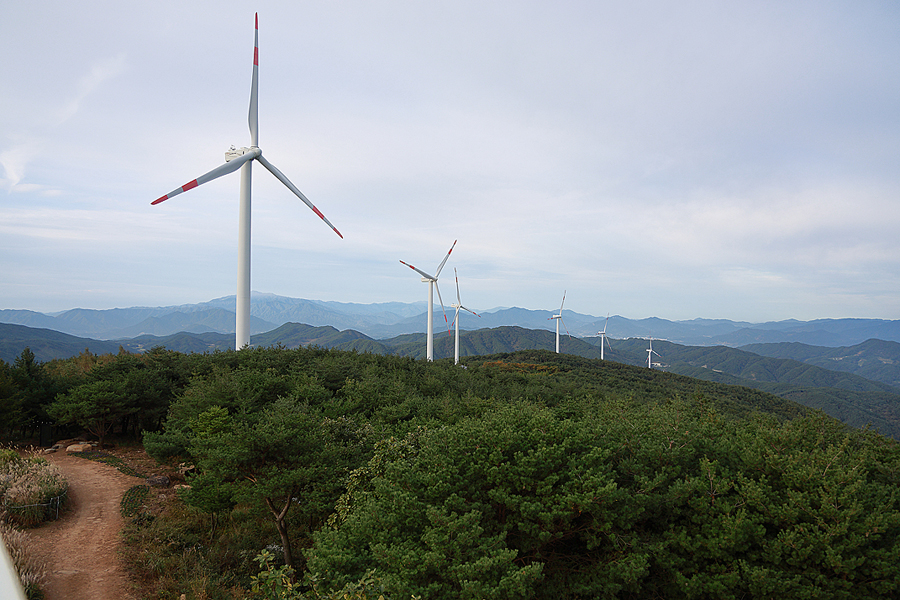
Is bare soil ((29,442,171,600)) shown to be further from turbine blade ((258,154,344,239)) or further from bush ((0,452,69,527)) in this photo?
turbine blade ((258,154,344,239))

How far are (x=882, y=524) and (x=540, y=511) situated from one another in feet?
27.9

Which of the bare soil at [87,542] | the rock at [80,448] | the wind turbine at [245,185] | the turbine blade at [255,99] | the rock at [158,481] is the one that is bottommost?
the rock at [158,481]

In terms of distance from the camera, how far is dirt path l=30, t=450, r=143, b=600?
500 inches

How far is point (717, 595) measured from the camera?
1216cm

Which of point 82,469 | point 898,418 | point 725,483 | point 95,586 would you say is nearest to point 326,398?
point 82,469

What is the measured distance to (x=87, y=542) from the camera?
15062mm

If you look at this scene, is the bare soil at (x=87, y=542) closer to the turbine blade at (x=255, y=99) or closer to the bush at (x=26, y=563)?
the bush at (x=26, y=563)

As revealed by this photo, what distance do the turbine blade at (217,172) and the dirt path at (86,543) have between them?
1495 centimetres

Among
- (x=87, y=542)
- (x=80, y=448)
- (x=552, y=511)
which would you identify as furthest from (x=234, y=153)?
(x=552, y=511)

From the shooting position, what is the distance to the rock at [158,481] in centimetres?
2172

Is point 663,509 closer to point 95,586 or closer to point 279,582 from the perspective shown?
point 279,582

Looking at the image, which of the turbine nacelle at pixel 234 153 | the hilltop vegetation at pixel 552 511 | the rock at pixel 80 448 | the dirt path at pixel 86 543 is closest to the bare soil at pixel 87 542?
the dirt path at pixel 86 543

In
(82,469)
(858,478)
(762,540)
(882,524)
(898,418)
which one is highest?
(858,478)

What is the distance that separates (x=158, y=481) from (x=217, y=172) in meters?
19.8
